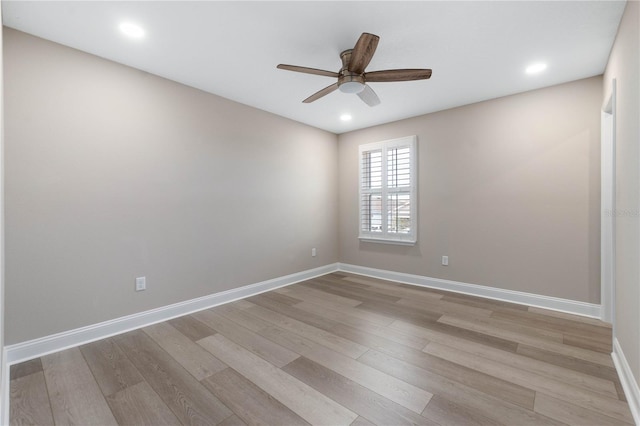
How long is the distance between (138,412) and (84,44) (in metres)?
2.76

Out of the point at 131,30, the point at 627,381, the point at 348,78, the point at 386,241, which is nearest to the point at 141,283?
the point at 131,30

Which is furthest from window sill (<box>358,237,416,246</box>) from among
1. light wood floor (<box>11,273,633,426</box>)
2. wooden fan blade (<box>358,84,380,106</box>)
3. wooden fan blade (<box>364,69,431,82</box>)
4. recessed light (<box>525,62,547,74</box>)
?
wooden fan blade (<box>364,69,431,82</box>)

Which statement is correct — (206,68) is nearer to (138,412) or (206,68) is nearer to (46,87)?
(46,87)

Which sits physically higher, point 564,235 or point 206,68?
point 206,68

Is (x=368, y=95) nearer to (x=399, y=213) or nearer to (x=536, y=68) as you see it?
(x=536, y=68)

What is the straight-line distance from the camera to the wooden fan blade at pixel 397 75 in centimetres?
219

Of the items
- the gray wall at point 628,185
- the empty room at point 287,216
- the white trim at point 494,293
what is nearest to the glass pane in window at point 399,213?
the empty room at point 287,216

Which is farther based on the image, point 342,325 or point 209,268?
point 209,268

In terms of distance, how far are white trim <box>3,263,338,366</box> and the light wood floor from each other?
9 centimetres

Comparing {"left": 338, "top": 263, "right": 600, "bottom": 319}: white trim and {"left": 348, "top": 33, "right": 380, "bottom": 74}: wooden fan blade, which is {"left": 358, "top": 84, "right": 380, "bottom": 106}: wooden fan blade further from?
{"left": 338, "top": 263, "right": 600, "bottom": 319}: white trim

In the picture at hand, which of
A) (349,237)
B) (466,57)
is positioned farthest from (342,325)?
(466,57)

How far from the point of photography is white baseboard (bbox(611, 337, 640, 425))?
5.03 ft

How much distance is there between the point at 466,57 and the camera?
2529mm

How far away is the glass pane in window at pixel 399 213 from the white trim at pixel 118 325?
1985 millimetres
